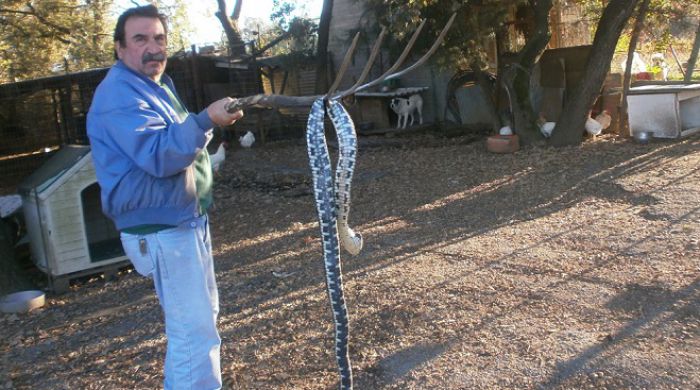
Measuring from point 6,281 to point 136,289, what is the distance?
1060mm

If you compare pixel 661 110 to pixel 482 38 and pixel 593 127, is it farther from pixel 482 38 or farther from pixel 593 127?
pixel 482 38

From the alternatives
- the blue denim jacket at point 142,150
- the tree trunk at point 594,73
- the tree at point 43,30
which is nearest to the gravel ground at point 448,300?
the blue denim jacket at point 142,150

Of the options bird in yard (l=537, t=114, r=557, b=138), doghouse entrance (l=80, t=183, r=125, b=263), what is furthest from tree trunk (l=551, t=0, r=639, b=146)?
doghouse entrance (l=80, t=183, r=125, b=263)

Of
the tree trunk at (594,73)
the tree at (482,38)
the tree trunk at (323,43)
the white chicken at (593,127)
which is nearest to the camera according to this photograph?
the tree trunk at (594,73)

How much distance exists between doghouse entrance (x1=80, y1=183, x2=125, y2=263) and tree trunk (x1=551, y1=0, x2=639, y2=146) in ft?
22.6

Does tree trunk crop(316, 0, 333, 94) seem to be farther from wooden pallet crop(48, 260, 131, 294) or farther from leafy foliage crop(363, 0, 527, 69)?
wooden pallet crop(48, 260, 131, 294)

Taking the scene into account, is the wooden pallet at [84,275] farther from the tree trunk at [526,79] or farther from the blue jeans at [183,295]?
the tree trunk at [526,79]

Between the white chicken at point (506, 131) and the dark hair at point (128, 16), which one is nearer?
the dark hair at point (128, 16)

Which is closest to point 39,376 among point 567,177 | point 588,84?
point 567,177

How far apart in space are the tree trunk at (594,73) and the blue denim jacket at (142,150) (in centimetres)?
858

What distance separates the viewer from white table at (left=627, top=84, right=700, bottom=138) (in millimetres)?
9500

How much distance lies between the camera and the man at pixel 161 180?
7.23 feet

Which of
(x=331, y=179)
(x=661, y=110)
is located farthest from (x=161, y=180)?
(x=661, y=110)

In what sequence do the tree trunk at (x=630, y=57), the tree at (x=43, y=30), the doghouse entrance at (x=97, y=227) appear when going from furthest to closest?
the tree at (x=43, y=30)
the tree trunk at (x=630, y=57)
the doghouse entrance at (x=97, y=227)
